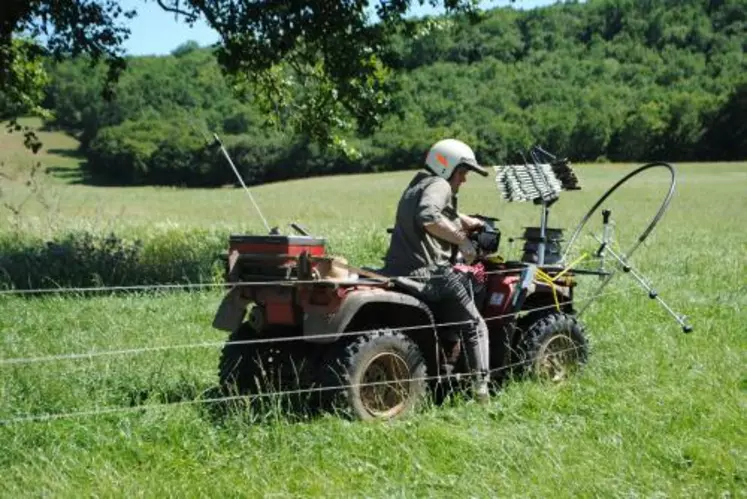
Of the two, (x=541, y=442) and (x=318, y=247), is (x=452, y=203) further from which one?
(x=541, y=442)

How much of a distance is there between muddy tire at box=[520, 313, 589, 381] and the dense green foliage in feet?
116

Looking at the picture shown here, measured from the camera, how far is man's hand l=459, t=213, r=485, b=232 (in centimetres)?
656

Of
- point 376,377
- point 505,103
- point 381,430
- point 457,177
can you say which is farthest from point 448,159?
point 505,103

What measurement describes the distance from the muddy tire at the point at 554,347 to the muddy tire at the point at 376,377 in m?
1.09

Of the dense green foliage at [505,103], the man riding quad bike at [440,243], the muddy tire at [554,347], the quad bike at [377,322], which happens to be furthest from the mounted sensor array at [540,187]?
the dense green foliage at [505,103]

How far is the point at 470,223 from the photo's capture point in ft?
21.6

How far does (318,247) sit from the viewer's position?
5.88m

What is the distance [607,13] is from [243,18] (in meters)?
90.6

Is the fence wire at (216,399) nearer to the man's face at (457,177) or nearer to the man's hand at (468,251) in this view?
the man's hand at (468,251)

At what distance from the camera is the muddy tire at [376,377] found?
564cm

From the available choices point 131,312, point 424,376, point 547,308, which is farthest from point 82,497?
point 131,312

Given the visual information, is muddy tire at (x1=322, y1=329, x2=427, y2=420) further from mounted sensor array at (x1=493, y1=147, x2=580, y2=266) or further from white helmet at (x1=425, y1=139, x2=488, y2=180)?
mounted sensor array at (x1=493, y1=147, x2=580, y2=266)

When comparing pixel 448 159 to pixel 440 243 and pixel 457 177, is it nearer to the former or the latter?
pixel 457 177

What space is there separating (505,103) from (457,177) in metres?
64.6
